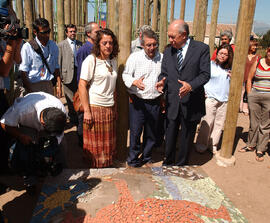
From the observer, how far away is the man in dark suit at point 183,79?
9.00 ft

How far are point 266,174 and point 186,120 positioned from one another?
5.29 ft

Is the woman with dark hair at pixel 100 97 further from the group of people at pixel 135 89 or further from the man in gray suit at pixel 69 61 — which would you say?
the man in gray suit at pixel 69 61

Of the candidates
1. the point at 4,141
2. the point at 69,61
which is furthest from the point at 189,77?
the point at 69,61

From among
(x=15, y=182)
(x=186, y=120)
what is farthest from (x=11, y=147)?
(x=186, y=120)

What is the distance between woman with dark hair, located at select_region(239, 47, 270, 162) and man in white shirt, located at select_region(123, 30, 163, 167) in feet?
5.90

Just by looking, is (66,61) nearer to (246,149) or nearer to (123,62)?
(123,62)

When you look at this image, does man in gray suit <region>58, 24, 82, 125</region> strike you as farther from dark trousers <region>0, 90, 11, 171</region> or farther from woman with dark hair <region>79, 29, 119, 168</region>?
dark trousers <region>0, 90, 11, 171</region>

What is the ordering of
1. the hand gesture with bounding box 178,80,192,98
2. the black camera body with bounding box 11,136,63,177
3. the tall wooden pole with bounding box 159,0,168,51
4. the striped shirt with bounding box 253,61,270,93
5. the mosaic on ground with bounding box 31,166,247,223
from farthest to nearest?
the tall wooden pole with bounding box 159,0,168,51 → the striped shirt with bounding box 253,61,270,93 → the hand gesture with bounding box 178,80,192,98 → the black camera body with bounding box 11,136,63,177 → the mosaic on ground with bounding box 31,166,247,223

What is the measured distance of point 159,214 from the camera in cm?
216

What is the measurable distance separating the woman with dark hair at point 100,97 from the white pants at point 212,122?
165 cm

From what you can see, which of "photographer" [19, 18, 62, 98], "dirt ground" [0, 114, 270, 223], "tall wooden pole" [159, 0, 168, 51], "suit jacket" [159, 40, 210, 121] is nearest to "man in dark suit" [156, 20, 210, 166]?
"suit jacket" [159, 40, 210, 121]

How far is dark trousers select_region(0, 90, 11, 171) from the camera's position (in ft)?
7.93

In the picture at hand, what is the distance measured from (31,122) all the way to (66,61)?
2.19 m

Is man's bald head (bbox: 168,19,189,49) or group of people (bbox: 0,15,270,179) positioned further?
man's bald head (bbox: 168,19,189,49)
